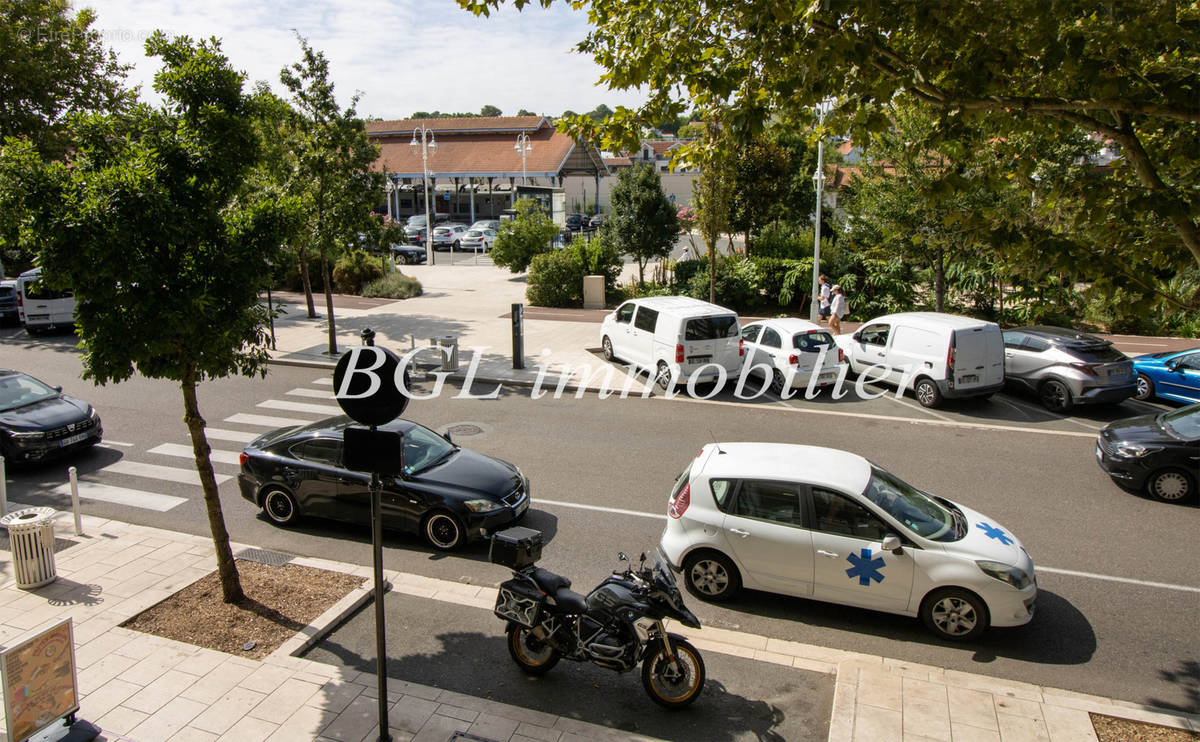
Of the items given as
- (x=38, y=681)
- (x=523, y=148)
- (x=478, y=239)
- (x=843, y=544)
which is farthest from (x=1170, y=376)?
(x=523, y=148)

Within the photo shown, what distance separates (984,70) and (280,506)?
916 centimetres

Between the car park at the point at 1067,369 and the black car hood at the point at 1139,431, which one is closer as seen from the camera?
the black car hood at the point at 1139,431

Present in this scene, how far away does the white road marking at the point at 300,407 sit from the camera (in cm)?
1494

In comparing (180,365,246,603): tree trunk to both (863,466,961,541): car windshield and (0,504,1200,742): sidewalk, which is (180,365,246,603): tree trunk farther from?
(863,466,961,541): car windshield

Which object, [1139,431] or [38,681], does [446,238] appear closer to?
[1139,431]

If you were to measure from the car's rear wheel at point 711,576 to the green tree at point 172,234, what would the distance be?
4.55 meters

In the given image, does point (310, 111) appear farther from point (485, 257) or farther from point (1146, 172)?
point (485, 257)

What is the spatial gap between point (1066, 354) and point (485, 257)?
32.5 meters

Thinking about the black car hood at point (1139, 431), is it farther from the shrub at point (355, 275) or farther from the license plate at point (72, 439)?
the shrub at point (355, 275)

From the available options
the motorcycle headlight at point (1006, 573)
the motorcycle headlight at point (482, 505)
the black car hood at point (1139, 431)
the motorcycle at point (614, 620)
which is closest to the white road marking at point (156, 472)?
the motorcycle headlight at point (482, 505)

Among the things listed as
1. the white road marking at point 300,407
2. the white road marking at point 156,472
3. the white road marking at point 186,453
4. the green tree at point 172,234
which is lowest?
the white road marking at point 156,472

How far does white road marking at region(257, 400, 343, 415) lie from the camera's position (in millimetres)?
14938

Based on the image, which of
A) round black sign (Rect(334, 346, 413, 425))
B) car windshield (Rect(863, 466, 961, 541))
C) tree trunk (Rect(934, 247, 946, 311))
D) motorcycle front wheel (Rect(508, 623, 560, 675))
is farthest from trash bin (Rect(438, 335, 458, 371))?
tree trunk (Rect(934, 247, 946, 311))

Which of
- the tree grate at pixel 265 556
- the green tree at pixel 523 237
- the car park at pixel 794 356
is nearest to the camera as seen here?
the tree grate at pixel 265 556
